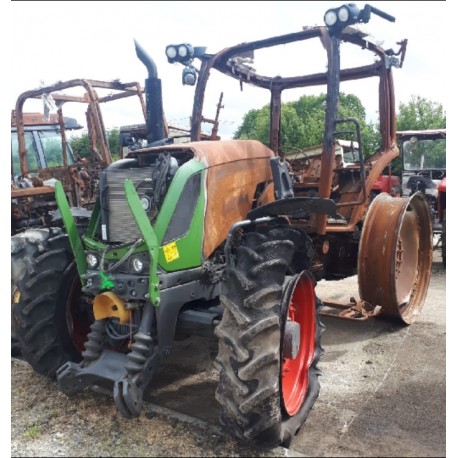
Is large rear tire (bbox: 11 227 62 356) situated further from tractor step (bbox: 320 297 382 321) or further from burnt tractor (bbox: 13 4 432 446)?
tractor step (bbox: 320 297 382 321)

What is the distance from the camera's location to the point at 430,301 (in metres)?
5.81

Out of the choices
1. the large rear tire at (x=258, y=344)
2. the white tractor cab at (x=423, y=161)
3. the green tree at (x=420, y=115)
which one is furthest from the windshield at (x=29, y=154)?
the green tree at (x=420, y=115)

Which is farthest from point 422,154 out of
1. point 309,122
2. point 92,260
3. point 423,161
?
point 309,122

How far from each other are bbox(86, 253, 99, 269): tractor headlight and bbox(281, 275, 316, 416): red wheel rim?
1245 millimetres

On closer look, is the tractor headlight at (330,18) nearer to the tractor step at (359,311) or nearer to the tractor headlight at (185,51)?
the tractor headlight at (185,51)

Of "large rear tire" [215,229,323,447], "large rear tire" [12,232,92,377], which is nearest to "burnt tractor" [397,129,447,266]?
"large rear tire" [215,229,323,447]

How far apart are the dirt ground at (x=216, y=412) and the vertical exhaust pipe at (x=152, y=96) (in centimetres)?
185

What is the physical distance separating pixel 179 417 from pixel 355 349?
1915 millimetres

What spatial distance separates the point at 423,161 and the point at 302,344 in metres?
6.85

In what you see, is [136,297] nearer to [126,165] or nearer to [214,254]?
[214,254]

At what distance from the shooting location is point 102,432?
9.44 feet

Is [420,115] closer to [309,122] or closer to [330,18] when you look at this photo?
[309,122]

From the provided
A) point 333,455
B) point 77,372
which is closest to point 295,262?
point 333,455

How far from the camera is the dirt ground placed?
2.72 metres
